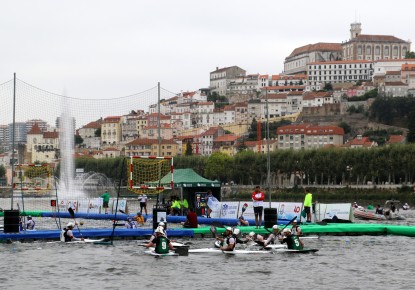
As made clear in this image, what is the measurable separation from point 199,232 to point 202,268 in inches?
336

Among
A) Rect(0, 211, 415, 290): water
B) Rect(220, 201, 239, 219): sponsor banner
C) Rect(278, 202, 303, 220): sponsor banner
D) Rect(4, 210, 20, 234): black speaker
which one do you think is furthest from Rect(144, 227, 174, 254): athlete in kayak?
Rect(220, 201, 239, 219): sponsor banner

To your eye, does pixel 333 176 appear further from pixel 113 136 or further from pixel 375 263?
pixel 375 263

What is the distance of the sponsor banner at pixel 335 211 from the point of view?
47438 mm

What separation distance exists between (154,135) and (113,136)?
8314mm

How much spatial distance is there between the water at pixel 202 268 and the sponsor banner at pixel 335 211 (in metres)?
7.08

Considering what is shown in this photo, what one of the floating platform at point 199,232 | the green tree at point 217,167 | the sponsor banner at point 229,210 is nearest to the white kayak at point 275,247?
the floating platform at point 199,232

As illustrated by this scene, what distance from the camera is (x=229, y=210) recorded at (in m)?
50.4

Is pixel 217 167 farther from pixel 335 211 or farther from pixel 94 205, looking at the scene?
pixel 335 211

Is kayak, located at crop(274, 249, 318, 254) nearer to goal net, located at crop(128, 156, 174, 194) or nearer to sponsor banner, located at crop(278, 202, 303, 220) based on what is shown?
goal net, located at crop(128, 156, 174, 194)

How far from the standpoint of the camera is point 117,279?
30.7 m

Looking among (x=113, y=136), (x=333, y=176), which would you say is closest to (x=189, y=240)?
(x=333, y=176)

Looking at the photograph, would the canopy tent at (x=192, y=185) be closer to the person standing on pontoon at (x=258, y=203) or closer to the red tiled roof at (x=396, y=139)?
the person standing on pontoon at (x=258, y=203)

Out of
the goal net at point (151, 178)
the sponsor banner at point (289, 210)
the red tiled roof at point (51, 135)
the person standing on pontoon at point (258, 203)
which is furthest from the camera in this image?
the red tiled roof at point (51, 135)

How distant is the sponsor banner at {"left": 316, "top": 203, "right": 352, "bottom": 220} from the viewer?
1868 inches
